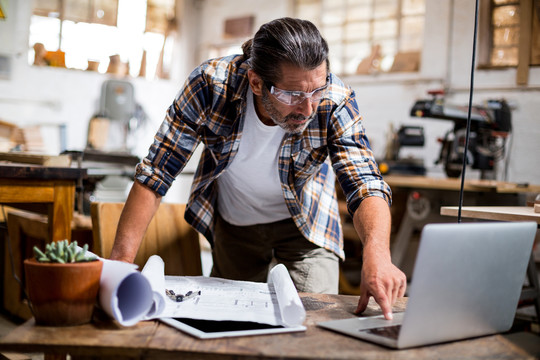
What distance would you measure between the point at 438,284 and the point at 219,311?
1.27ft

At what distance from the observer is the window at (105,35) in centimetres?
779

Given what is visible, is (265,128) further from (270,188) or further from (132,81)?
(132,81)

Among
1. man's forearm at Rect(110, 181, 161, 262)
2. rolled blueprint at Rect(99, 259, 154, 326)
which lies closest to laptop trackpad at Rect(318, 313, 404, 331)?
rolled blueprint at Rect(99, 259, 154, 326)

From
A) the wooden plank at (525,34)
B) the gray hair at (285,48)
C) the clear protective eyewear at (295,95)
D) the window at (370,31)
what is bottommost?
the clear protective eyewear at (295,95)

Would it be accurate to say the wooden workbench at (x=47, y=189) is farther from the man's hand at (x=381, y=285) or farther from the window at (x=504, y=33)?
the window at (x=504, y=33)

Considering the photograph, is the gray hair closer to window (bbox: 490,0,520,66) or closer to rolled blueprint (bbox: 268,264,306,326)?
rolled blueprint (bbox: 268,264,306,326)

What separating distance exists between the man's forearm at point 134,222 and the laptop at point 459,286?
1.80 feet

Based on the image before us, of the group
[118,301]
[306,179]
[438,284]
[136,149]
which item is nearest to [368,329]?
[438,284]

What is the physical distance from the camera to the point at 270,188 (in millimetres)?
1707

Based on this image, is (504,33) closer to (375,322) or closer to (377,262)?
(377,262)

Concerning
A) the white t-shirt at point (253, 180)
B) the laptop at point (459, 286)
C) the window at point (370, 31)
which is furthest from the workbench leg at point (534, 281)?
the window at point (370, 31)

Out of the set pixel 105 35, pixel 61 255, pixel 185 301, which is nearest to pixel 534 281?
pixel 185 301

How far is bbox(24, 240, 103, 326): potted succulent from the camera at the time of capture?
86 cm

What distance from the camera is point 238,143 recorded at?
1.60 meters
